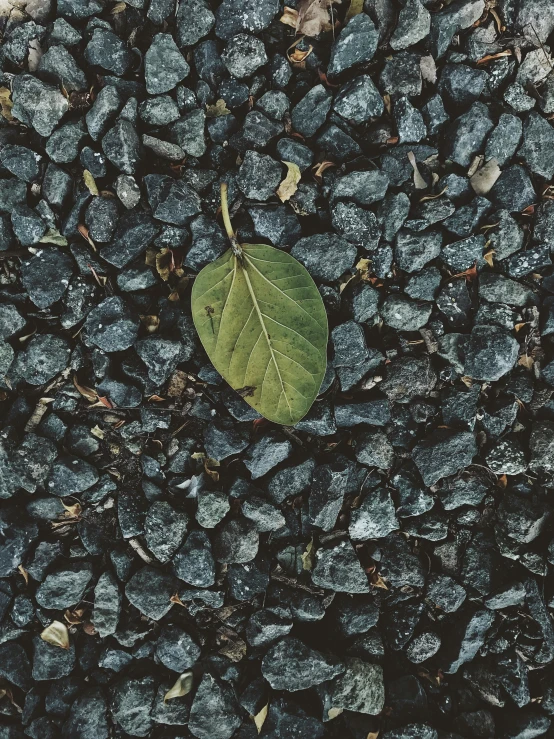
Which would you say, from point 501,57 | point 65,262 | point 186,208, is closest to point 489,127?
point 501,57

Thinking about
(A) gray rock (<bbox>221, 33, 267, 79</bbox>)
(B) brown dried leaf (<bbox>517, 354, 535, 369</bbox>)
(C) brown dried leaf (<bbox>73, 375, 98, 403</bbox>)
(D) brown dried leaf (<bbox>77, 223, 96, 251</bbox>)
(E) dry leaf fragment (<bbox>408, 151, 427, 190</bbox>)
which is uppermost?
(A) gray rock (<bbox>221, 33, 267, 79</bbox>)

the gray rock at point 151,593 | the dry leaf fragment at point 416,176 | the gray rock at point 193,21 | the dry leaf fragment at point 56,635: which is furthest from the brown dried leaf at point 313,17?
the dry leaf fragment at point 56,635

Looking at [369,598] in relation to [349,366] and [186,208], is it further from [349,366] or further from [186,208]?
[186,208]

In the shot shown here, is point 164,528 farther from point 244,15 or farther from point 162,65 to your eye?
point 244,15

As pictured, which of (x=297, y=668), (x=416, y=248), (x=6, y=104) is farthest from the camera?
(x=6, y=104)

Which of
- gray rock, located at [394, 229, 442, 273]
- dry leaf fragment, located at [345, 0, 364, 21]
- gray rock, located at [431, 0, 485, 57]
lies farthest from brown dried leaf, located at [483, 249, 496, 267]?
dry leaf fragment, located at [345, 0, 364, 21]

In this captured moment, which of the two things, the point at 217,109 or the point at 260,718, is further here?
the point at 217,109

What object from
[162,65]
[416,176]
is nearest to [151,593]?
[416,176]

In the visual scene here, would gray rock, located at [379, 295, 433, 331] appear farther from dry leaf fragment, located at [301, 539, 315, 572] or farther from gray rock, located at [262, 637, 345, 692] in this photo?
gray rock, located at [262, 637, 345, 692]
